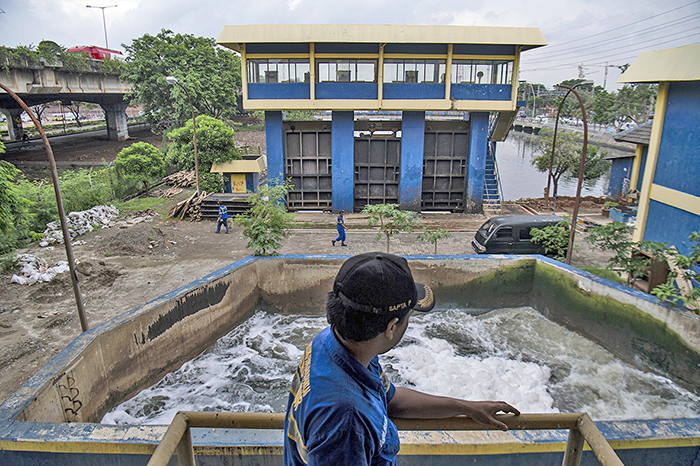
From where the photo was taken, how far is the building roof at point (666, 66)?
8.09 metres

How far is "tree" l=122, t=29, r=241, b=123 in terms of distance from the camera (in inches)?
1168

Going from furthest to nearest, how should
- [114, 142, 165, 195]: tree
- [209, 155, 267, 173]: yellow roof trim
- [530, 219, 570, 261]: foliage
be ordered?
[114, 142, 165, 195]: tree, [209, 155, 267, 173]: yellow roof trim, [530, 219, 570, 261]: foliage

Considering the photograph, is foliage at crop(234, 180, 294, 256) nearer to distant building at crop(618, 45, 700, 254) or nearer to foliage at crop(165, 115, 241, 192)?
distant building at crop(618, 45, 700, 254)

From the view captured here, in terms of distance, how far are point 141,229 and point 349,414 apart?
46.9ft

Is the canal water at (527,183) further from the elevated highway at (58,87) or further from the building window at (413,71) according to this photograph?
the elevated highway at (58,87)

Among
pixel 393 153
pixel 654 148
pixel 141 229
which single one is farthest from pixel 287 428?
pixel 393 153

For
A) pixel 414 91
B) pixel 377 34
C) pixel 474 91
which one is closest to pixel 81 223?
pixel 377 34

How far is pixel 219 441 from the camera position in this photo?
3648 millimetres

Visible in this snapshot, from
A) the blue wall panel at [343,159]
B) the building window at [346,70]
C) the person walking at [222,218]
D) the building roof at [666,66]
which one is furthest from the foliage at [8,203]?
the building roof at [666,66]

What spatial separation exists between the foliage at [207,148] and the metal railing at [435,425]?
1772 centimetres

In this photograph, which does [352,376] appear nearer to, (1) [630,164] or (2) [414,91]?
(2) [414,91]

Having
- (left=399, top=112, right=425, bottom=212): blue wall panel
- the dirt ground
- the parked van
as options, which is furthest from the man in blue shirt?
(left=399, top=112, right=425, bottom=212): blue wall panel

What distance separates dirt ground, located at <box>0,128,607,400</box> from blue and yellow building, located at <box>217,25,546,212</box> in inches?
58.8

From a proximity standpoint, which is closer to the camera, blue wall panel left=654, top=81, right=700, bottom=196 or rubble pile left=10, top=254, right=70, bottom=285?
blue wall panel left=654, top=81, right=700, bottom=196
